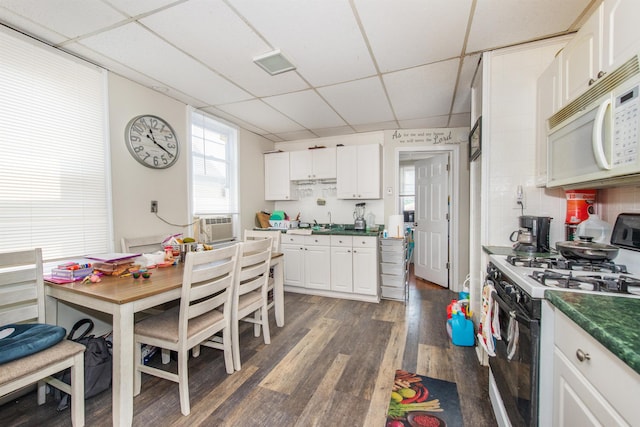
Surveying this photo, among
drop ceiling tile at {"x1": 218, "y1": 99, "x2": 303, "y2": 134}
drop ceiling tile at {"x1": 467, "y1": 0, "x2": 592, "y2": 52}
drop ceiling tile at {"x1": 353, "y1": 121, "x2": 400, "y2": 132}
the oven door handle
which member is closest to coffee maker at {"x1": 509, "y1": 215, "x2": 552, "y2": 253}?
the oven door handle

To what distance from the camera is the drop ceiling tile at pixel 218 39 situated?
159cm

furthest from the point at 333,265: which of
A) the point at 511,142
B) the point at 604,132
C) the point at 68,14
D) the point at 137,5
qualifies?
the point at 68,14

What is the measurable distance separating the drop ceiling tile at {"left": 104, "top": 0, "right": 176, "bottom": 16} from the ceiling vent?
2.19ft

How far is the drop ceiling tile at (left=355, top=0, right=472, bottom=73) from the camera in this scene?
60.6 inches

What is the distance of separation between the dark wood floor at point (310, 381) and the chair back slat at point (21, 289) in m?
0.59

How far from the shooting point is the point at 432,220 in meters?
4.12

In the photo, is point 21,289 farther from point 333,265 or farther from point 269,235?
point 333,265

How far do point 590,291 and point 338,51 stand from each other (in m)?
2.01

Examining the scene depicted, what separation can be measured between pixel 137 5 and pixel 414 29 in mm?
1687

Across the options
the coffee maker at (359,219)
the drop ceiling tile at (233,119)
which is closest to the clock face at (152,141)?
the drop ceiling tile at (233,119)

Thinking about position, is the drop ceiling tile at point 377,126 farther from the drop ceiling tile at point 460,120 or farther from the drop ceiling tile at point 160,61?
the drop ceiling tile at point 160,61

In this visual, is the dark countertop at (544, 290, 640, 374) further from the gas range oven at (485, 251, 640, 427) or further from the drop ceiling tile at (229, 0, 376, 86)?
the drop ceiling tile at (229, 0, 376, 86)

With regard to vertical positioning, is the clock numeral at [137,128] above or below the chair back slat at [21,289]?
above

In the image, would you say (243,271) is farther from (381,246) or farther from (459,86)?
(459,86)
